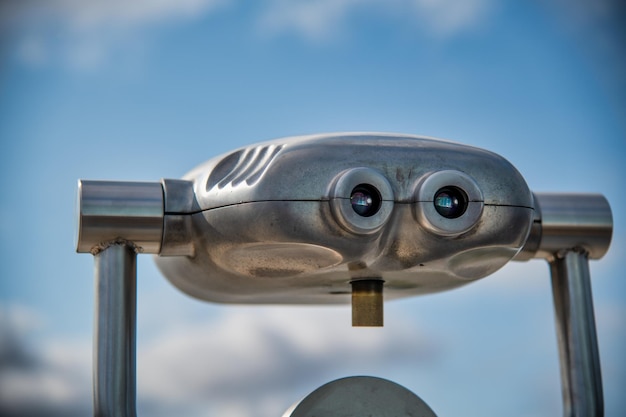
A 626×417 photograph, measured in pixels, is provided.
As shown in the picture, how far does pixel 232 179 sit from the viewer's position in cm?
232

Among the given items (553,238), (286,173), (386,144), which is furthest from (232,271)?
(553,238)

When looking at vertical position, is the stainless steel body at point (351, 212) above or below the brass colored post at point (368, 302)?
above

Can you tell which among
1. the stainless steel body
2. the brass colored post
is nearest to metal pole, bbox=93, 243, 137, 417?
the stainless steel body

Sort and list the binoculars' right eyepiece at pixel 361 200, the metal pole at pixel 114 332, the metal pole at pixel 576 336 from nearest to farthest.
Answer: the binoculars' right eyepiece at pixel 361 200, the metal pole at pixel 114 332, the metal pole at pixel 576 336

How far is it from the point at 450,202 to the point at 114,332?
83 centimetres

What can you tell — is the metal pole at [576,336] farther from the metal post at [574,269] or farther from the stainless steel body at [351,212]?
the stainless steel body at [351,212]

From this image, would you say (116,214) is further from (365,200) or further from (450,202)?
(450,202)

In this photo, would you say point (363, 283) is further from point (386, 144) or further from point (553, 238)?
point (553, 238)

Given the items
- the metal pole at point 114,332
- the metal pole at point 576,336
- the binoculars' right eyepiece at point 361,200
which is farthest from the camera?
the metal pole at point 576,336

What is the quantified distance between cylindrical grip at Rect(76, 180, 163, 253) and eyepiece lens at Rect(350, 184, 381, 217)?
0.53m

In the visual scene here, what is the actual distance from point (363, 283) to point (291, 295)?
303mm

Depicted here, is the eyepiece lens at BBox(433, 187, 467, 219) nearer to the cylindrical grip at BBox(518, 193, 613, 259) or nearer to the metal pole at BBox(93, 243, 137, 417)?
the cylindrical grip at BBox(518, 193, 613, 259)

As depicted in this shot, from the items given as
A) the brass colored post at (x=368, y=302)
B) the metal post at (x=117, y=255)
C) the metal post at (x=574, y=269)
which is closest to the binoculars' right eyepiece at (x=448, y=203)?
the brass colored post at (x=368, y=302)

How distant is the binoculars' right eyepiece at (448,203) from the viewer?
2.19 m
